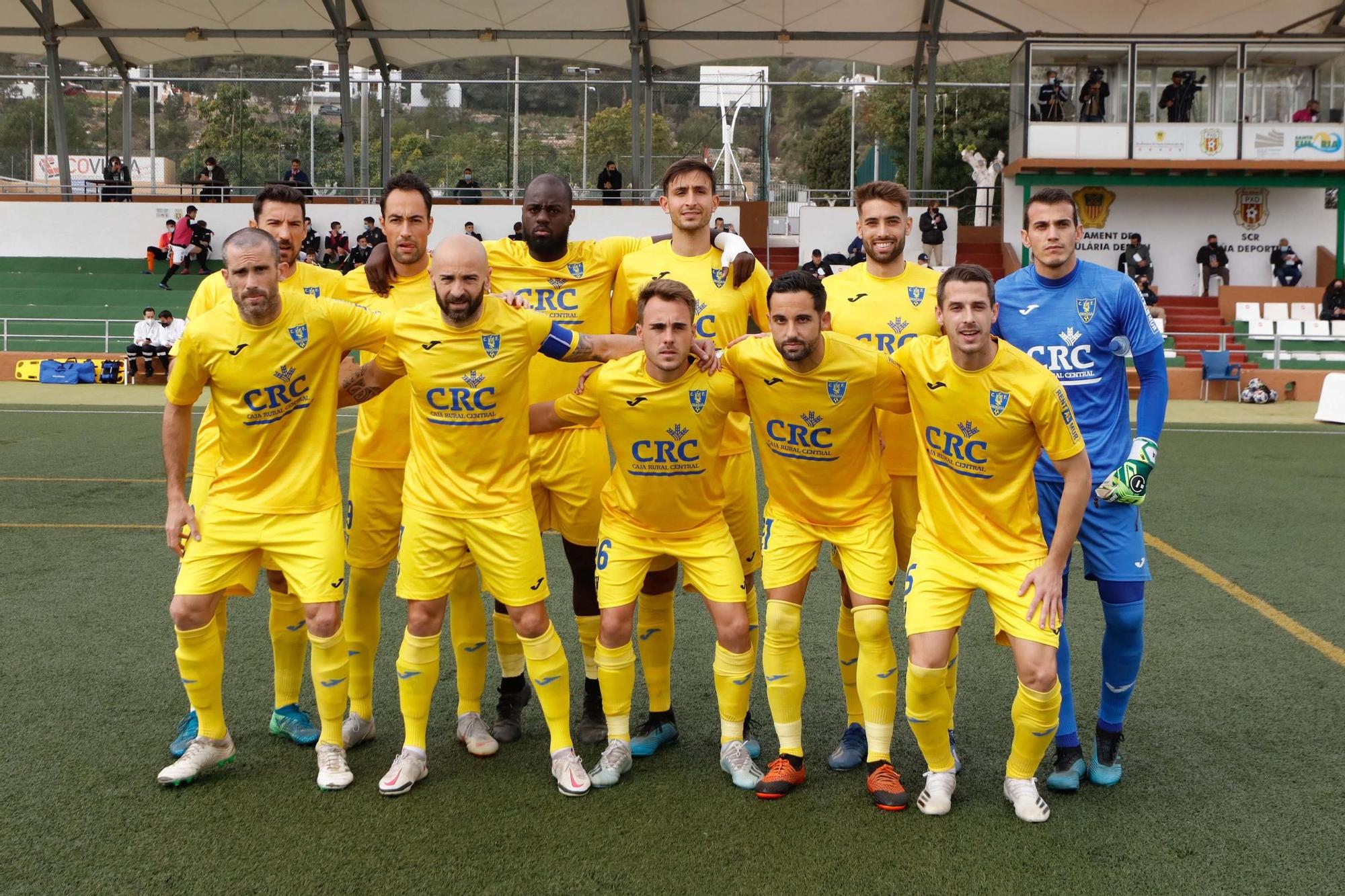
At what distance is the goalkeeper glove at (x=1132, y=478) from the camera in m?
4.44

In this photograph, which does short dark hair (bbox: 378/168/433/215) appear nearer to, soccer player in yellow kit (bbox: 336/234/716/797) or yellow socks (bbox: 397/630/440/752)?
soccer player in yellow kit (bbox: 336/234/716/797)

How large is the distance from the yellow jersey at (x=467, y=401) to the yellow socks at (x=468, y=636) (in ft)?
1.67

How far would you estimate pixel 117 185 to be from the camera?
3122 centimetres

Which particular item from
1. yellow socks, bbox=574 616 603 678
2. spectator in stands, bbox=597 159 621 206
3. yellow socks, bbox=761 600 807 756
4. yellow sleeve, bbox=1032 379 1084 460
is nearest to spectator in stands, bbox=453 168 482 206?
spectator in stands, bbox=597 159 621 206

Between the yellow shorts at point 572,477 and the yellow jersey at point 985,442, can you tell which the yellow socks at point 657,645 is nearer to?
the yellow shorts at point 572,477

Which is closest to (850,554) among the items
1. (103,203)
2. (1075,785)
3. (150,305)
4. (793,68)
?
(1075,785)

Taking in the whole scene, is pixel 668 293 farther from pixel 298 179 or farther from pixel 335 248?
pixel 298 179

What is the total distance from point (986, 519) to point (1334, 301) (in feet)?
79.8

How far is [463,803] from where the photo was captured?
439 centimetres

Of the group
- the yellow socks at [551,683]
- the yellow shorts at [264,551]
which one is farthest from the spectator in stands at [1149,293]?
the yellow shorts at [264,551]

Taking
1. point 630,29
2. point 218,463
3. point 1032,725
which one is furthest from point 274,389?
point 630,29

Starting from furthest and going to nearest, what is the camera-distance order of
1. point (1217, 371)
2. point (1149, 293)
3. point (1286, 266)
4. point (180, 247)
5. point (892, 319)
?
1. point (180, 247)
2. point (1286, 266)
3. point (1149, 293)
4. point (1217, 371)
5. point (892, 319)

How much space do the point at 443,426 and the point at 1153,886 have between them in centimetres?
302

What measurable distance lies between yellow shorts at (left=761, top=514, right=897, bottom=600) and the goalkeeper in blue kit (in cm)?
65
